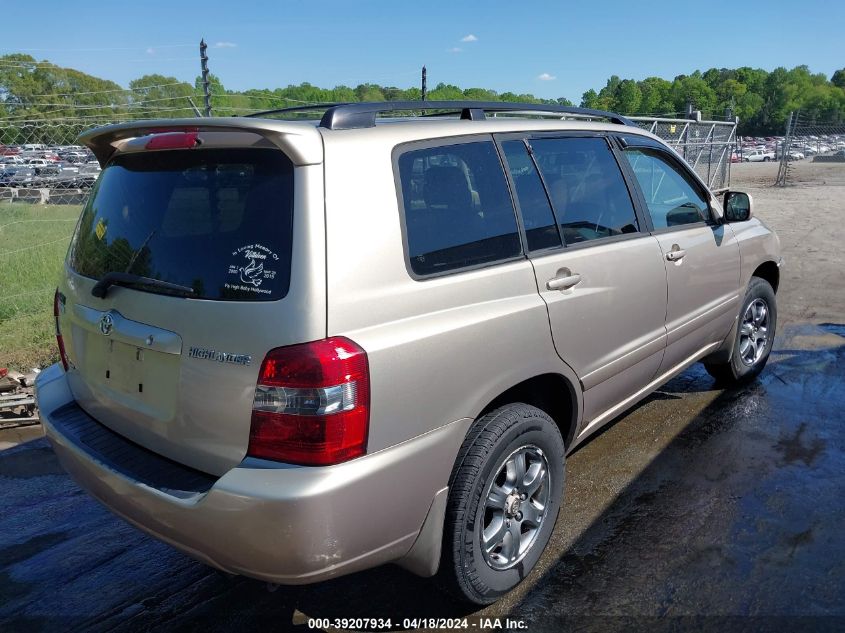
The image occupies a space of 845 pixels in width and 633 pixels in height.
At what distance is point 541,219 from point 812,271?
25.6 feet

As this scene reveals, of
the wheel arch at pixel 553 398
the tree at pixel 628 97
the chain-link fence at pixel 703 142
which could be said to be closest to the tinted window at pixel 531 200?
A: the wheel arch at pixel 553 398

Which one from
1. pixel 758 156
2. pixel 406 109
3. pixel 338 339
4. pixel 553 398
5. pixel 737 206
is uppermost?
pixel 406 109

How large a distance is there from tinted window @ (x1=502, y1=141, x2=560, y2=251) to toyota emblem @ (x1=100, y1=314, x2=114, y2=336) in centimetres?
170

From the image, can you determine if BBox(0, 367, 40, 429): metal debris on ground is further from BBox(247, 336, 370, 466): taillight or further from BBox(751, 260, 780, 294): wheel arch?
BBox(751, 260, 780, 294): wheel arch

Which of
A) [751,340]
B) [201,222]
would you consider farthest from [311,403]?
[751,340]

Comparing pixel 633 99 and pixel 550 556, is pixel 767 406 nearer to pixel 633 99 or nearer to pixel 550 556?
pixel 550 556

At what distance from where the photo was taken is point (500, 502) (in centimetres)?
271

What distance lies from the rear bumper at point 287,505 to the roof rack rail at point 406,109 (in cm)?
113

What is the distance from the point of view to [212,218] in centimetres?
229

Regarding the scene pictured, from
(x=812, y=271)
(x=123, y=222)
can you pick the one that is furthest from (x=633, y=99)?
(x=123, y=222)

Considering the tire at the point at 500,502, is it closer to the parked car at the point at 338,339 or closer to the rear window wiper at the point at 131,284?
the parked car at the point at 338,339

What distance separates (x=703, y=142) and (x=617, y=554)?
1321cm

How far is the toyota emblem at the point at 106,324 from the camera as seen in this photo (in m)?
2.47

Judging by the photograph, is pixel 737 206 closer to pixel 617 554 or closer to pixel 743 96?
pixel 617 554
